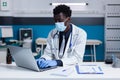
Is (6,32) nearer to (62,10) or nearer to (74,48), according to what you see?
(62,10)

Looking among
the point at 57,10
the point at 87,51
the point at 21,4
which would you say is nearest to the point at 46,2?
the point at 21,4

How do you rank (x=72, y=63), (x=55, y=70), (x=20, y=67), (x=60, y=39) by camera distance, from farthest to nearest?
(x=60, y=39) → (x=72, y=63) → (x=20, y=67) → (x=55, y=70)

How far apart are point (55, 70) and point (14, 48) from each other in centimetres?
39

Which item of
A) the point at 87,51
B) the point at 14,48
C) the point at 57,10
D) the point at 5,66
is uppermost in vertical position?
the point at 57,10

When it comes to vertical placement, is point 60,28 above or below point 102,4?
below

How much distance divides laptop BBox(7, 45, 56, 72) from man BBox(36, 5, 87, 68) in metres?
0.39

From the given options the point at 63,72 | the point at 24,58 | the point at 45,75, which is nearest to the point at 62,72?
the point at 63,72

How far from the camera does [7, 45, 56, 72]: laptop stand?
185 cm

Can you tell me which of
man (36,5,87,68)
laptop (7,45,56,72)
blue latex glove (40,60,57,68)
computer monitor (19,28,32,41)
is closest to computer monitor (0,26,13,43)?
computer monitor (19,28,32,41)

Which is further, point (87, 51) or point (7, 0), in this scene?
point (87, 51)

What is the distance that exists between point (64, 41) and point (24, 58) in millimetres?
746

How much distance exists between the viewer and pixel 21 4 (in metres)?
5.23

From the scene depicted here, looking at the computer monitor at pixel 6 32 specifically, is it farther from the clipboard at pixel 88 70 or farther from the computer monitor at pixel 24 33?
the clipboard at pixel 88 70

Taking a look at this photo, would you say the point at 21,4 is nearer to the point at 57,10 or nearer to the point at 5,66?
the point at 57,10
